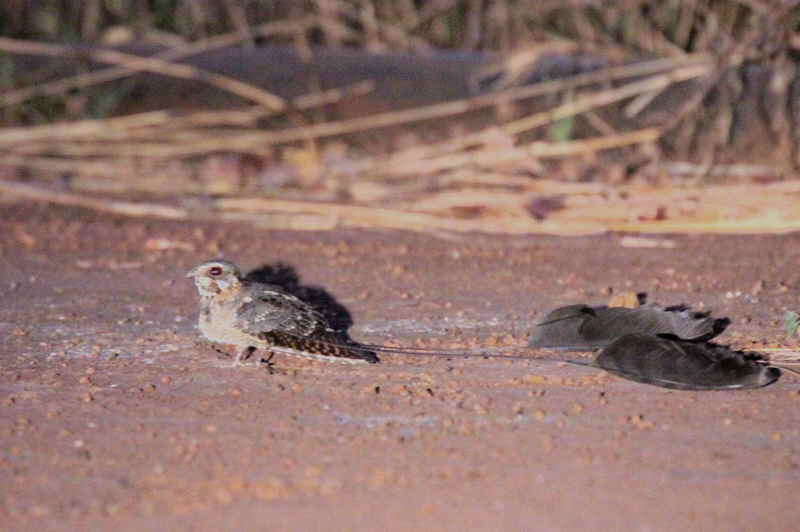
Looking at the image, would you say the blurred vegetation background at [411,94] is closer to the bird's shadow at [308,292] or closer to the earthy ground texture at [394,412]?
the bird's shadow at [308,292]

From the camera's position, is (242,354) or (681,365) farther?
(242,354)

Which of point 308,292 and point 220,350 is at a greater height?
point 308,292

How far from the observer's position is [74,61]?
8516 mm

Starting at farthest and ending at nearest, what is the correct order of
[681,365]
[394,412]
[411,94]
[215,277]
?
1. [411,94]
2. [215,277]
3. [681,365]
4. [394,412]

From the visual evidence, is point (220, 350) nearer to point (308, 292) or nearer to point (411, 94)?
point (308, 292)

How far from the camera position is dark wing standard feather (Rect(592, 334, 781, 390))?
3799mm

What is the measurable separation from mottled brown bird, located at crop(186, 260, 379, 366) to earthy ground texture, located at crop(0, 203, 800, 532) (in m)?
0.08

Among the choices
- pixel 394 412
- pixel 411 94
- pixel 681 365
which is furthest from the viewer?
pixel 411 94

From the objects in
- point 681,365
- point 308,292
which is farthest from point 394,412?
point 308,292

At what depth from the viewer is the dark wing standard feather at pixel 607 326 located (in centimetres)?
426

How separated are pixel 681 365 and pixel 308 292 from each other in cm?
197

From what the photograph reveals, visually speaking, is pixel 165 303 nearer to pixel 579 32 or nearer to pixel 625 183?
pixel 625 183

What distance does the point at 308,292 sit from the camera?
528 cm

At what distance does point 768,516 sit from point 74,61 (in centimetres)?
686
